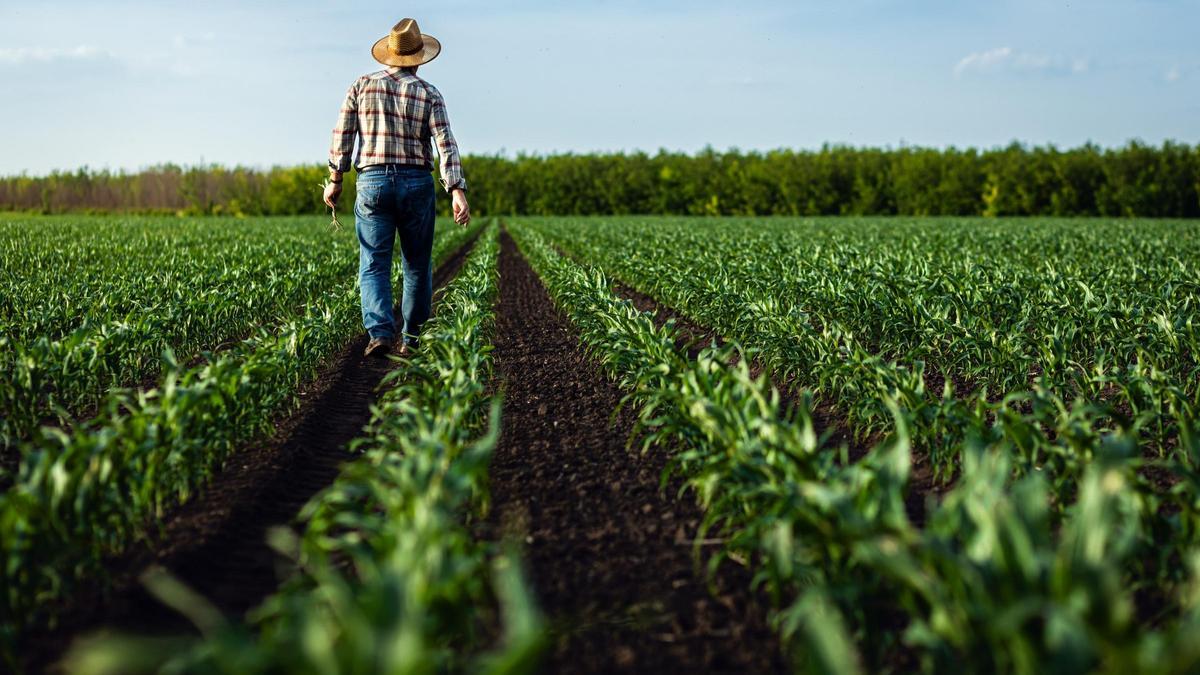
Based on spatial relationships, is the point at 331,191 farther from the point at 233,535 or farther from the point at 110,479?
the point at 110,479

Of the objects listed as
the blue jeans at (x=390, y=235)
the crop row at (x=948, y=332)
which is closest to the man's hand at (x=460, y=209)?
the blue jeans at (x=390, y=235)

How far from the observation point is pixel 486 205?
211ft

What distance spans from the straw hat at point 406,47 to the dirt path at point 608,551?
285 cm

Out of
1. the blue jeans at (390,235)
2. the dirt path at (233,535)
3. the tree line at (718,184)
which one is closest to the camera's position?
the dirt path at (233,535)

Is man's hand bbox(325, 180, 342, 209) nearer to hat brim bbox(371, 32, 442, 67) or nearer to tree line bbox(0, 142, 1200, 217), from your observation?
hat brim bbox(371, 32, 442, 67)

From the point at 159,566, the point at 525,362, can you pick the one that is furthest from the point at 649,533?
the point at 525,362

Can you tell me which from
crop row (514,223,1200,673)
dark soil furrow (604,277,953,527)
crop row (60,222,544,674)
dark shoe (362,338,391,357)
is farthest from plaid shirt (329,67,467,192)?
crop row (514,223,1200,673)

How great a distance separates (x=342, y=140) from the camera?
7176mm

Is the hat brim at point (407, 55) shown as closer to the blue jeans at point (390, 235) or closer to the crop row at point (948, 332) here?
the blue jeans at point (390, 235)

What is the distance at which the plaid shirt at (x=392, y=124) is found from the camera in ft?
23.2

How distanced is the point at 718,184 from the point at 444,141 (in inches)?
2304

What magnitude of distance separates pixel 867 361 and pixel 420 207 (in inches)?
156

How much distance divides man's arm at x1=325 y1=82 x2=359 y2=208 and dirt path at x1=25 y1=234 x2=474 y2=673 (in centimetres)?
194

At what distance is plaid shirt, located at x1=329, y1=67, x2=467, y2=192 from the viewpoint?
7.06 m
